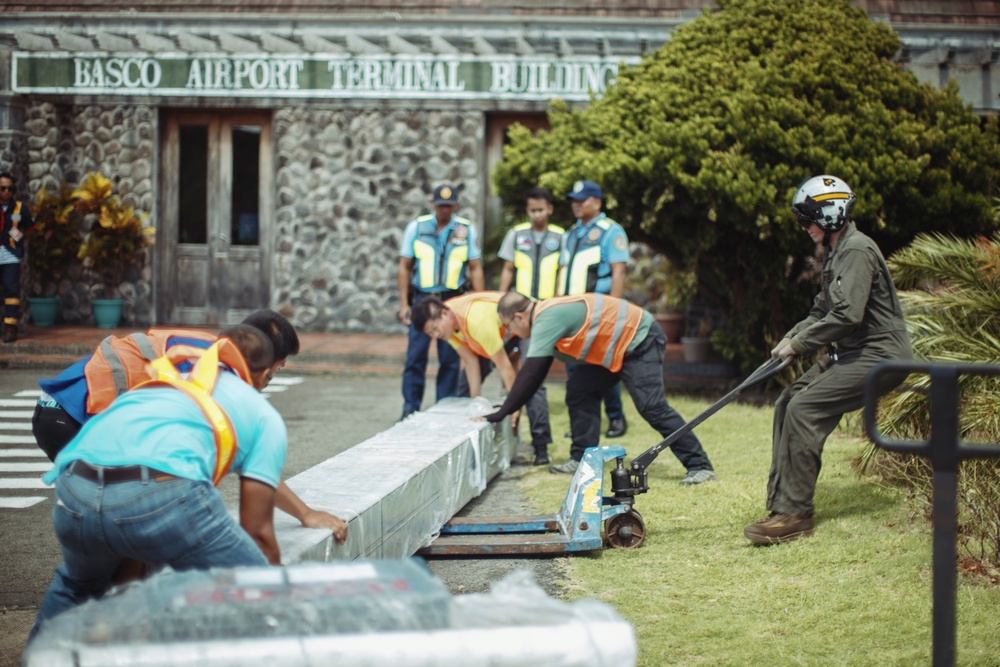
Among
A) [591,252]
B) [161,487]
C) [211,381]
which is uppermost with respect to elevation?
[591,252]

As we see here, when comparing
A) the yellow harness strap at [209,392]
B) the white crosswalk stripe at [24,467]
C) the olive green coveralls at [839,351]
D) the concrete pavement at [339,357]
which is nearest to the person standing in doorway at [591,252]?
the concrete pavement at [339,357]

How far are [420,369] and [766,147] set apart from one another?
3.79m

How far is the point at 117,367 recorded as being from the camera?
4531 millimetres

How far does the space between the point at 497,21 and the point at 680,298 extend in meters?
4.63

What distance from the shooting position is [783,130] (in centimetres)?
1009

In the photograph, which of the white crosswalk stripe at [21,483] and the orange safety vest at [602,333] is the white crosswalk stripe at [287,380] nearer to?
the white crosswalk stripe at [21,483]

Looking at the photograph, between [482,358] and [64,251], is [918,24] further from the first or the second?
[64,251]

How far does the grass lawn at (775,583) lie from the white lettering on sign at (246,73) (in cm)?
952

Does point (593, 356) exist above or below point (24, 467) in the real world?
above

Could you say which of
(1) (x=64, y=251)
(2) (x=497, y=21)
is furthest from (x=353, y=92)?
(1) (x=64, y=251)

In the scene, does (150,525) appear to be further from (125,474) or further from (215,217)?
(215,217)

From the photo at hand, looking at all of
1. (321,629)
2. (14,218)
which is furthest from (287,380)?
(321,629)

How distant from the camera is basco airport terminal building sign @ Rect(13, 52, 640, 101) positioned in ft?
49.7

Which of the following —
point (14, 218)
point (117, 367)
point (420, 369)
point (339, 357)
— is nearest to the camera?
point (117, 367)
